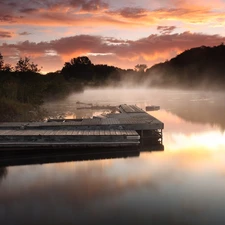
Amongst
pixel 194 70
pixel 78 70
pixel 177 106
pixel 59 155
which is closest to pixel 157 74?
pixel 194 70

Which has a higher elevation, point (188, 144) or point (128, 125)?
point (128, 125)

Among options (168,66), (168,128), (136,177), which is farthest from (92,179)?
(168,66)

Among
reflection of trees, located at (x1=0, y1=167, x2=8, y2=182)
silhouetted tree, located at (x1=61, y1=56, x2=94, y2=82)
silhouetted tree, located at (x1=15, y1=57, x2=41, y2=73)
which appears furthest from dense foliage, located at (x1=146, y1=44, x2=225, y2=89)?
reflection of trees, located at (x1=0, y1=167, x2=8, y2=182)

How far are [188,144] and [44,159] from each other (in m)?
7.77

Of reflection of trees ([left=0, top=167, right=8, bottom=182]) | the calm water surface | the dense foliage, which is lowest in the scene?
reflection of trees ([left=0, top=167, right=8, bottom=182])

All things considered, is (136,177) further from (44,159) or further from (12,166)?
(12,166)

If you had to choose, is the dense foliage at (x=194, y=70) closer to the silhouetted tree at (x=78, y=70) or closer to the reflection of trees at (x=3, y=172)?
the silhouetted tree at (x=78, y=70)

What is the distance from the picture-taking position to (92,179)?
34.0ft

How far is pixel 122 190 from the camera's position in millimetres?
9211

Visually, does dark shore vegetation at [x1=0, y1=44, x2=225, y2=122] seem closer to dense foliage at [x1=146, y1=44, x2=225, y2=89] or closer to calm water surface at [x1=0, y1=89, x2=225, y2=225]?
dense foliage at [x1=146, y1=44, x2=225, y2=89]

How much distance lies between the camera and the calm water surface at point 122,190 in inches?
297

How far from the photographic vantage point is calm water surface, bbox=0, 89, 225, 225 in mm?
7551

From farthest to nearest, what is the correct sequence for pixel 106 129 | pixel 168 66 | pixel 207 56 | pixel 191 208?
pixel 168 66 → pixel 207 56 → pixel 106 129 → pixel 191 208

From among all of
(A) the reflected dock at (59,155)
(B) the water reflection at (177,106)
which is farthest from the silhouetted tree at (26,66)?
(A) the reflected dock at (59,155)
